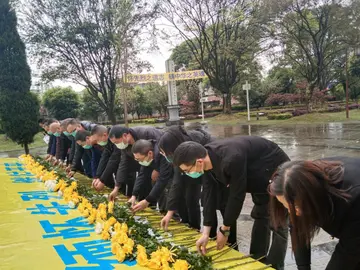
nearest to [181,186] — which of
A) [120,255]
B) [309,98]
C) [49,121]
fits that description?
[120,255]

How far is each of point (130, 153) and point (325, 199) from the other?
101 inches

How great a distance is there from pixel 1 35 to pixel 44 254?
939cm

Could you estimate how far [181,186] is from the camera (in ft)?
8.98

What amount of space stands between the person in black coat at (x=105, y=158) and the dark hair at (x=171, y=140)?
1306 mm

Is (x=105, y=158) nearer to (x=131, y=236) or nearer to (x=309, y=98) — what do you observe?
(x=131, y=236)

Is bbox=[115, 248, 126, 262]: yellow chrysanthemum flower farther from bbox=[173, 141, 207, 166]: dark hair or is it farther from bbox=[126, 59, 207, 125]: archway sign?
bbox=[126, 59, 207, 125]: archway sign

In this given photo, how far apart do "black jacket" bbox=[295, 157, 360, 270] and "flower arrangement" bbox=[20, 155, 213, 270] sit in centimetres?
69

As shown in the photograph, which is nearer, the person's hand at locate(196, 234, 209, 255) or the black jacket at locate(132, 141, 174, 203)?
the person's hand at locate(196, 234, 209, 255)

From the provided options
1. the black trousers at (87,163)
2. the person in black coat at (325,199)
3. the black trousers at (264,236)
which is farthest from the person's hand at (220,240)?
the black trousers at (87,163)

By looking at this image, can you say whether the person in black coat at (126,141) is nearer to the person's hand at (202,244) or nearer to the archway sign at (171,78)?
the person's hand at (202,244)

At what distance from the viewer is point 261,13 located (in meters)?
18.5

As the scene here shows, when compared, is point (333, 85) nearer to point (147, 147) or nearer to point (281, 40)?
point (281, 40)

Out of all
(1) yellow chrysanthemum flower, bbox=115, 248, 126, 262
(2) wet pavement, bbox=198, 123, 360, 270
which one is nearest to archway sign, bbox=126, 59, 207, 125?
(2) wet pavement, bbox=198, 123, 360, 270

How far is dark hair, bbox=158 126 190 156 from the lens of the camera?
8.93 feet
